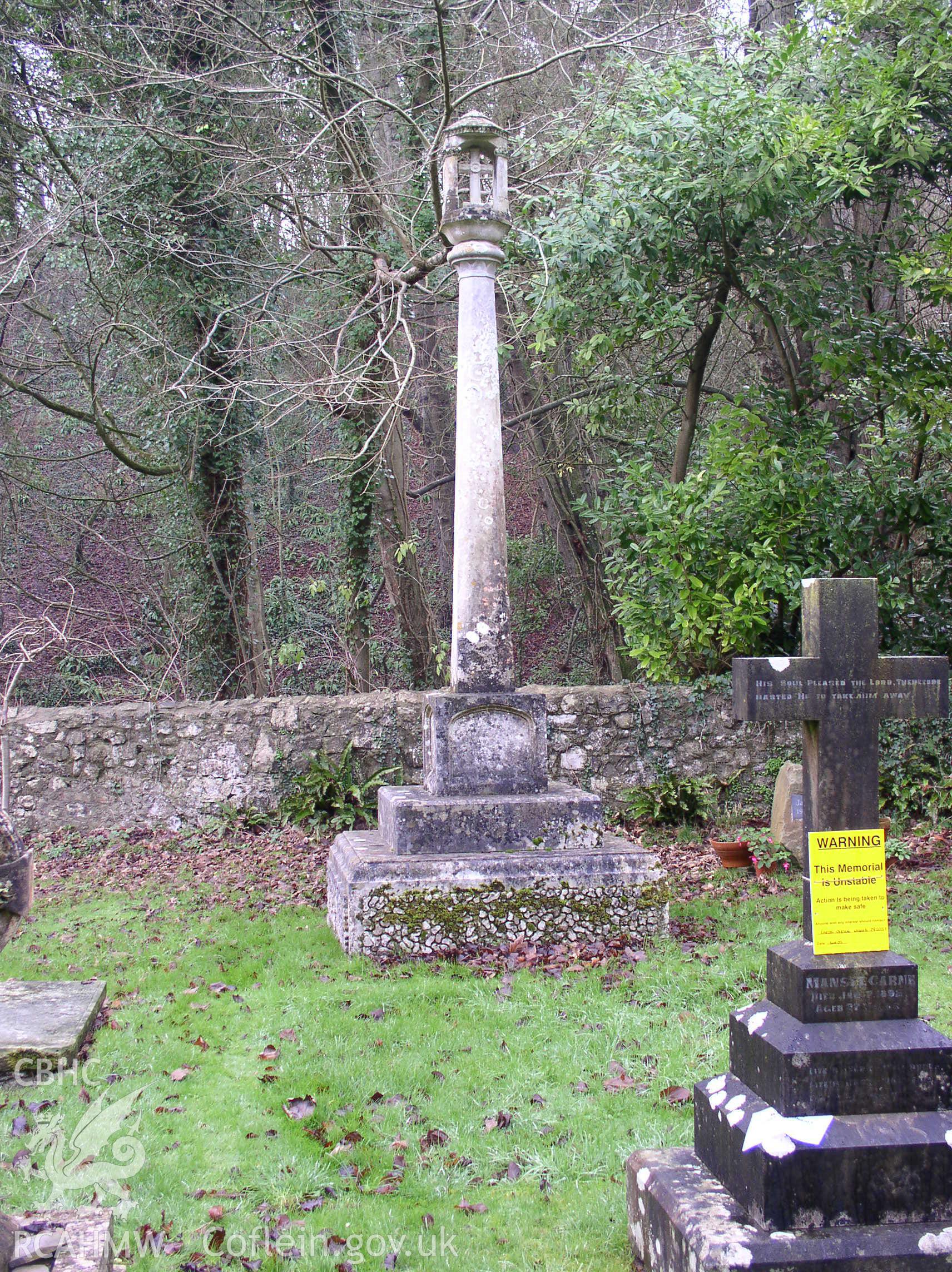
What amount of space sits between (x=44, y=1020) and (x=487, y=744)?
9.30 ft

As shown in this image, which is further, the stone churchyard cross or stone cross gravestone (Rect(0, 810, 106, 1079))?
stone cross gravestone (Rect(0, 810, 106, 1079))

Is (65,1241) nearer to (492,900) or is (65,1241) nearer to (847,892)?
Answer: (847,892)

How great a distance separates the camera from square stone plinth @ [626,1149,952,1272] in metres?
2.74

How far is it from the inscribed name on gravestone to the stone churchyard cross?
42 mm

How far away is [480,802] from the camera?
642cm

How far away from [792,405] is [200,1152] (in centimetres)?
830

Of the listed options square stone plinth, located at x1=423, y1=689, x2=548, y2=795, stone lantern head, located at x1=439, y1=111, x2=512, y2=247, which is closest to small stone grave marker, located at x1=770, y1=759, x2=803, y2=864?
square stone plinth, located at x1=423, y1=689, x2=548, y2=795

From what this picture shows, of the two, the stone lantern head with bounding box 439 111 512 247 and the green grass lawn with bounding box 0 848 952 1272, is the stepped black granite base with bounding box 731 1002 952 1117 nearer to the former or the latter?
the green grass lawn with bounding box 0 848 952 1272

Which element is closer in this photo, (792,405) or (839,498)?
(839,498)

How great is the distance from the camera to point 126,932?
6965 millimetres

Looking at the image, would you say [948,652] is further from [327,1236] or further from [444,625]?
[327,1236]

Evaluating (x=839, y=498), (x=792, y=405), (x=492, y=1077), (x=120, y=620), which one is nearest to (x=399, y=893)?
(x=492, y=1077)


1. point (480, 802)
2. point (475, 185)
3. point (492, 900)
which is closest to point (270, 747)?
point (480, 802)

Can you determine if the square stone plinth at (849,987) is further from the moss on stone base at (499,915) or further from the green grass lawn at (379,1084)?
the moss on stone base at (499,915)
